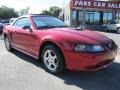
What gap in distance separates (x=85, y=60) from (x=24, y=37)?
8.23ft

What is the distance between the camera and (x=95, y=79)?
582 centimetres

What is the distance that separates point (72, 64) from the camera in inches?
219

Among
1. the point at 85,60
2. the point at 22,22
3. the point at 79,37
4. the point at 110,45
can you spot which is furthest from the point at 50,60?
the point at 22,22

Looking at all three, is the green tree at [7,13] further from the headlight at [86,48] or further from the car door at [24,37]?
the headlight at [86,48]

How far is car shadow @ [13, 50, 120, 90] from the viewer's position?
5336 millimetres

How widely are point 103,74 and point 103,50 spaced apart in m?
0.85

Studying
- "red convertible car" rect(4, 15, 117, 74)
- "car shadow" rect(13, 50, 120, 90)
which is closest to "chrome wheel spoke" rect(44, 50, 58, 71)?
"red convertible car" rect(4, 15, 117, 74)

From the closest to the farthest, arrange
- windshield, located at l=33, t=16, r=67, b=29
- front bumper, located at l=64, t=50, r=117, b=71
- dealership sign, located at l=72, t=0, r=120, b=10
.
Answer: front bumper, located at l=64, t=50, r=117, b=71 < windshield, located at l=33, t=16, r=67, b=29 < dealership sign, located at l=72, t=0, r=120, b=10

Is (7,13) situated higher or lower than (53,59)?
lower

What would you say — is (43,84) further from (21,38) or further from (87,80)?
(21,38)

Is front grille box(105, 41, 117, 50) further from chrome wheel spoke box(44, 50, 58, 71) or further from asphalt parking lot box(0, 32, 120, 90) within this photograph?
chrome wheel spoke box(44, 50, 58, 71)

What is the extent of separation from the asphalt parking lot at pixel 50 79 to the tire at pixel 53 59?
16 centimetres

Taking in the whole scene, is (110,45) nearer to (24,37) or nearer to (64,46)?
(64,46)

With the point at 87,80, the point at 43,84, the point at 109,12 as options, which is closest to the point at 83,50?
the point at 87,80
